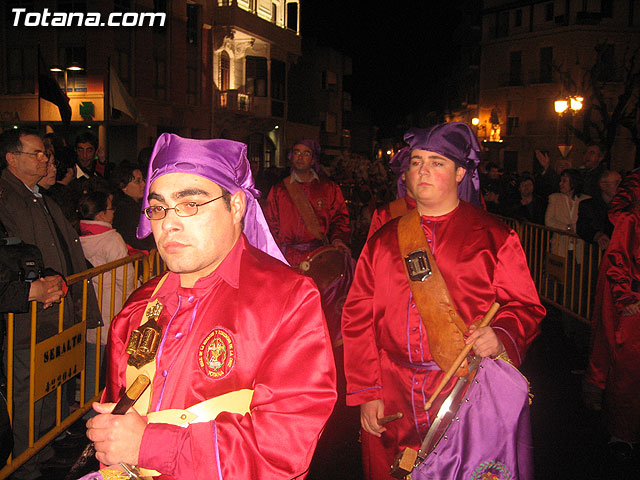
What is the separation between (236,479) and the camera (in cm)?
195

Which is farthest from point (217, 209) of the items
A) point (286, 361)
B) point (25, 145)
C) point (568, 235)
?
point (568, 235)

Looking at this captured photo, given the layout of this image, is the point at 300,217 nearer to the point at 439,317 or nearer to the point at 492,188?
the point at 439,317

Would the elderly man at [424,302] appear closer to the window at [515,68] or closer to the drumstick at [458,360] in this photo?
the drumstick at [458,360]

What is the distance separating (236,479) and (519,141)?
156ft

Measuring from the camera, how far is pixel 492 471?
293cm

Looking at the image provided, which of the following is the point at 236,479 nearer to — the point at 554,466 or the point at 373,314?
the point at 373,314

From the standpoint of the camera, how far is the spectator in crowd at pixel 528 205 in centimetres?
1048

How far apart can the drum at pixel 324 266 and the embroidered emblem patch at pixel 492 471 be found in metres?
3.50

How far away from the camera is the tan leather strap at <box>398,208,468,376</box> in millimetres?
3070

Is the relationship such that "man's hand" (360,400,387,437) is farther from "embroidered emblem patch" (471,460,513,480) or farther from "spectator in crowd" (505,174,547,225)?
"spectator in crowd" (505,174,547,225)

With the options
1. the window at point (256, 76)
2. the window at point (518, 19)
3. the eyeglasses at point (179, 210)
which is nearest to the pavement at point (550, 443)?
the eyeglasses at point (179, 210)

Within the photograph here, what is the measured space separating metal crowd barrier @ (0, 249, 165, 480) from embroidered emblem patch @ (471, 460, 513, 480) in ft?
10.2

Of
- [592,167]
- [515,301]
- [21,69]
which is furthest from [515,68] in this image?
[515,301]

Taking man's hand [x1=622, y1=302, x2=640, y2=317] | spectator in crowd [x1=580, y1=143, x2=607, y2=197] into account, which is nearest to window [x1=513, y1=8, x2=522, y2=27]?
spectator in crowd [x1=580, y1=143, x2=607, y2=197]
